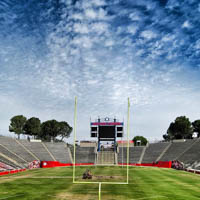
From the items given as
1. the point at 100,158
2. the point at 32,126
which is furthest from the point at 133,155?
the point at 32,126

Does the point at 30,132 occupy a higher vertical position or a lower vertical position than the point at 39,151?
higher

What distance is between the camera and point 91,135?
218 ft

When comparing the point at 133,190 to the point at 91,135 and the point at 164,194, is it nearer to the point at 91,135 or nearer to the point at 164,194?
the point at 164,194

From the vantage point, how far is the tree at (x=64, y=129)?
354ft

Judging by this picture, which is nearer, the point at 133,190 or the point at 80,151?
the point at 133,190

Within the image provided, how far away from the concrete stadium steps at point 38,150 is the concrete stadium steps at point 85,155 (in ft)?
31.0

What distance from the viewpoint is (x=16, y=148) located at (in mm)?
56000

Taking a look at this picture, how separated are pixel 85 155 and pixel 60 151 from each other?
808cm

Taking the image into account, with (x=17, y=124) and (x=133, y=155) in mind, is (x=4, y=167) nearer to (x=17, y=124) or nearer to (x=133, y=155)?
(x=133, y=155)

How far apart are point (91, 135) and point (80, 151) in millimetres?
8709

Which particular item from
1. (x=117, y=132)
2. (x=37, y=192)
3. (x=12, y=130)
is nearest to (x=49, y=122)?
(x=12, y=130)

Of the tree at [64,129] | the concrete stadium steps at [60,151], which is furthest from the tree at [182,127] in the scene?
the concrete stadium steps at [60,151]

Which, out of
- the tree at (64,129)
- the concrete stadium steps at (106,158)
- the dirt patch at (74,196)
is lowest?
the concrete stadium steps at (106,158)

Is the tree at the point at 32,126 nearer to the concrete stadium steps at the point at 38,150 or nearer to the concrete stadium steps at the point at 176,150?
the concrete stadium steps at the point at 38,150
